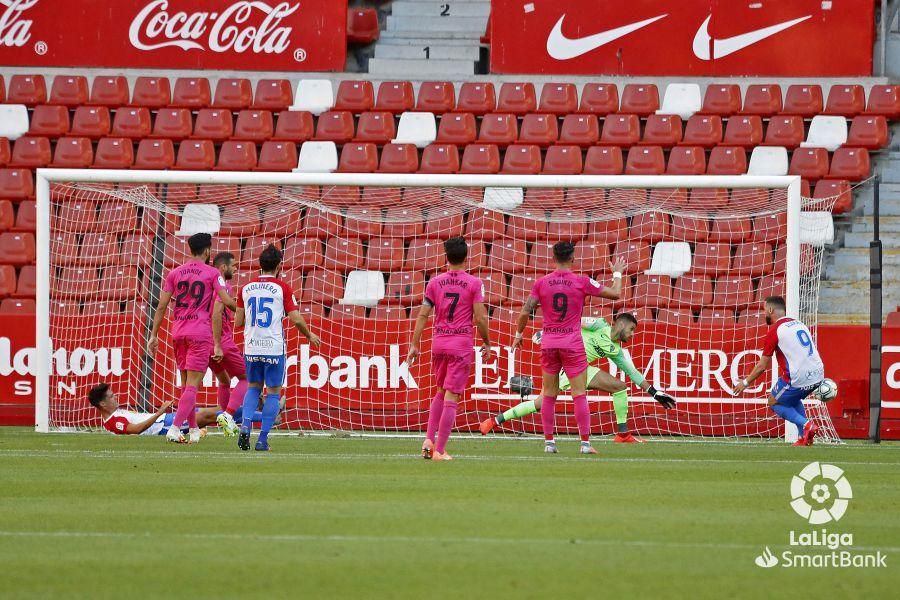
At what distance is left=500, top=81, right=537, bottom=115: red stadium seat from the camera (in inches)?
865

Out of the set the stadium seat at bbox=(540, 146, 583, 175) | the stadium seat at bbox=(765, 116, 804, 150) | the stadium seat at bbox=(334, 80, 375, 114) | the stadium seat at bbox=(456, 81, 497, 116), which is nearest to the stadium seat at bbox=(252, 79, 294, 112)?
the stadium seat at bbox=(334, 80, 375, 114)

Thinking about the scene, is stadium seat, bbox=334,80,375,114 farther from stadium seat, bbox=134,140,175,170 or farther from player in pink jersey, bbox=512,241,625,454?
player in pink jersey, bbox=512,241,625,454

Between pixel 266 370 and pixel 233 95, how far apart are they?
34.8 ft

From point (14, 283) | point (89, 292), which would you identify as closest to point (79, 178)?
point (89, 292)

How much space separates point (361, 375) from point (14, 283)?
556cm

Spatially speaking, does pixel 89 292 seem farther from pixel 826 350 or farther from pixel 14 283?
pixel 826 350

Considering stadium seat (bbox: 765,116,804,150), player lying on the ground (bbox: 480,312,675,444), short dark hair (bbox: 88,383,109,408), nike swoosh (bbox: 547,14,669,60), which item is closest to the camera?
short dark hair (bbox: 88,383,109,408)

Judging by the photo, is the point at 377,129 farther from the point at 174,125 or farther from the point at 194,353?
the point at 194,353

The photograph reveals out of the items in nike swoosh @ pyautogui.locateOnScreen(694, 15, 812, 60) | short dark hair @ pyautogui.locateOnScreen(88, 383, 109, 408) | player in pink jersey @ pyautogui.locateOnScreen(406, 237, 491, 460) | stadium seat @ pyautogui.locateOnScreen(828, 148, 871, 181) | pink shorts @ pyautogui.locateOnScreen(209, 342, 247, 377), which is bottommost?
short dark hair @ pyautogui.locateOnScreen(88, 383, 109, 408)

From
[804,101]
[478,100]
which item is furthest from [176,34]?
[804,101]

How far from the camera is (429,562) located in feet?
20.7

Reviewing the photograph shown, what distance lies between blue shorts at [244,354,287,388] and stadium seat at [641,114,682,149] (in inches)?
397

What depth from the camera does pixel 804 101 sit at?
2166 cm

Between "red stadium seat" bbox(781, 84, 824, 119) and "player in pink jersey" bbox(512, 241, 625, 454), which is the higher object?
"red stadium seat" bbox(781, 84, 824, 119)
